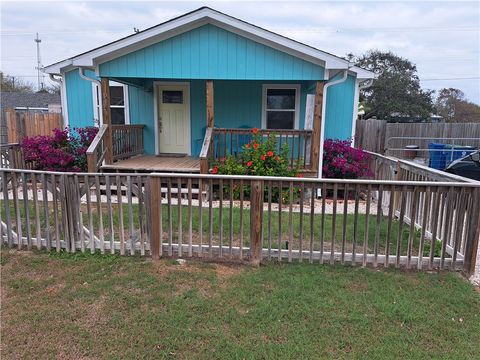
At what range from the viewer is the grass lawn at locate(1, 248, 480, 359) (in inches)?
105

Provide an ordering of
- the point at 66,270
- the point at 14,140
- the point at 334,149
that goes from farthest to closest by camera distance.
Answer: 1. the point at 14,140
2. the point at 334,149
3. the point at 66,270

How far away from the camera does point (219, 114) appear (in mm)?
10273

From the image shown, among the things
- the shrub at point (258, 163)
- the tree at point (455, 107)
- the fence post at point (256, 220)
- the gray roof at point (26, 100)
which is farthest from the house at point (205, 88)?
the tree at point (455, 107)

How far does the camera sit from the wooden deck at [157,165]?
814cm

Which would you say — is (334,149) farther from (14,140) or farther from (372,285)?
(14,140)

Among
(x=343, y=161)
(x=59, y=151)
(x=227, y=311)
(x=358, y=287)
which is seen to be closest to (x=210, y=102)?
(x=343, y=161)

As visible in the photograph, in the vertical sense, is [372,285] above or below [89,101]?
below

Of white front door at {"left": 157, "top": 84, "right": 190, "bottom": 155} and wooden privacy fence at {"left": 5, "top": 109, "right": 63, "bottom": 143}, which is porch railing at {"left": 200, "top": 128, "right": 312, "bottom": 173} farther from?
wooden privacy fence at {"left": 5, "top": 109, "right": 63, "bottom": 143}

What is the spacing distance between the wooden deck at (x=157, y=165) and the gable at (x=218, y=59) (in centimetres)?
210

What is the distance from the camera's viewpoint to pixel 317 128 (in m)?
8.16

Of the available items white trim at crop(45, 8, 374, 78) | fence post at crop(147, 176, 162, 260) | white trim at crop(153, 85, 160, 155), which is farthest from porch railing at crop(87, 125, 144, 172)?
fence post at crop(147, 176, 162, 260)

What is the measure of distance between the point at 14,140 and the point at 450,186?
15.0 m

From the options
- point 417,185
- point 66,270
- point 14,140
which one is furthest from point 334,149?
point 14,140

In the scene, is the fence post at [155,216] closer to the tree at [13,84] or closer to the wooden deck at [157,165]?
the wooden deck at [157,165]
